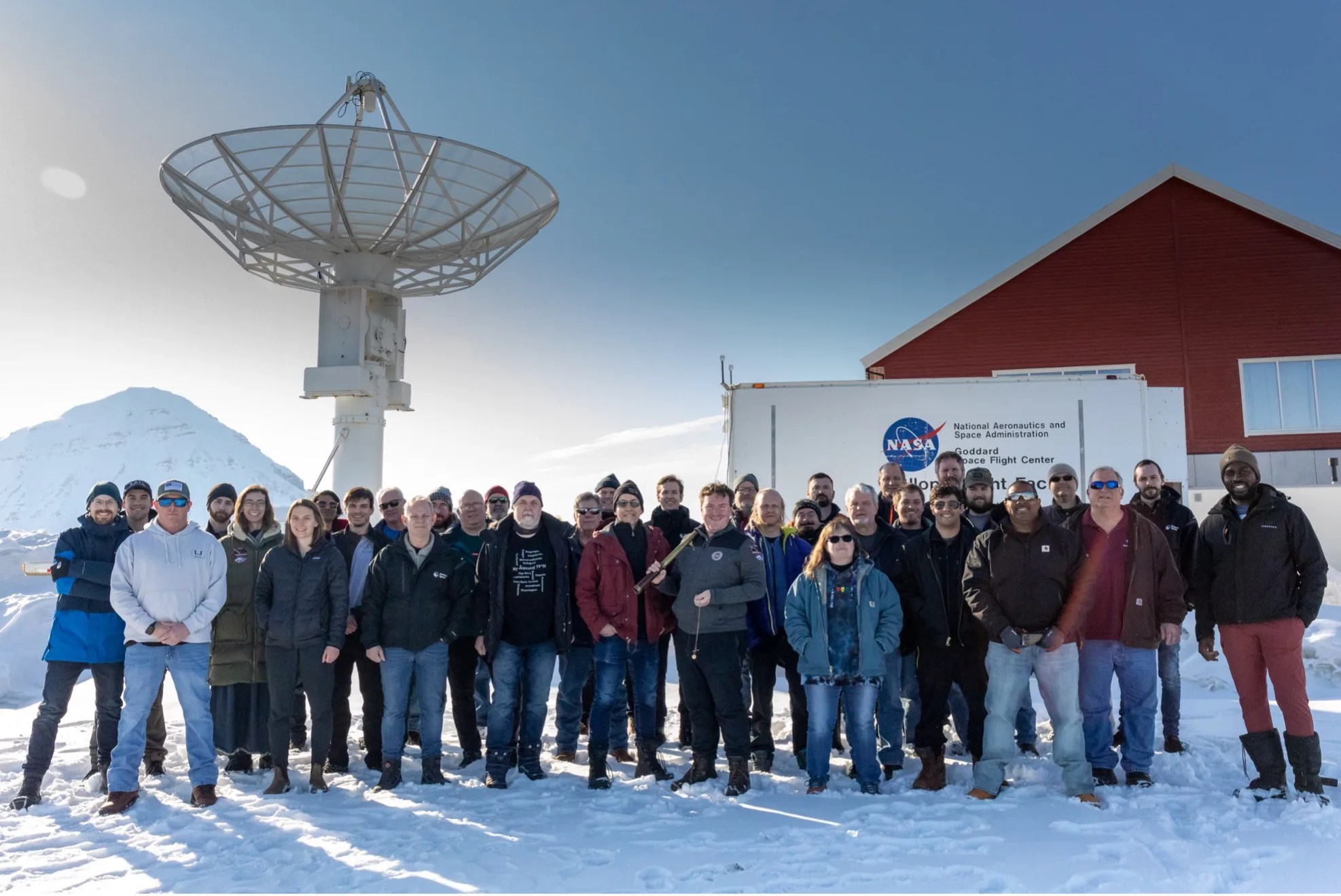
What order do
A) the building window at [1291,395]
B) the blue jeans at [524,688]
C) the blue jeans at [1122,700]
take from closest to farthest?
the blue jeans at [1122,700] < the blue jeans at [524,688] < the building window at [1291,395]

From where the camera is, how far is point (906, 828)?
4.57 m

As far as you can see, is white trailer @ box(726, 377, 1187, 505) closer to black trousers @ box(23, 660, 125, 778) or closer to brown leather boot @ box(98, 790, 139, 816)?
black trousers @ box(23, 660, 125, 778)

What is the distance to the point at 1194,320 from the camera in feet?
57.3

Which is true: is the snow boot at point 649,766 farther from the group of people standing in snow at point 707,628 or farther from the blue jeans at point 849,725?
the blue jeans at point 849,725

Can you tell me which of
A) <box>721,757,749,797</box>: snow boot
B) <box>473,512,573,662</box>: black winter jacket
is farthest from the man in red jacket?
<box>721,757,749,797</box>: snow boot

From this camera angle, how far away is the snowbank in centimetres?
966

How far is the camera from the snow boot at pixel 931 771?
5375 millimetres

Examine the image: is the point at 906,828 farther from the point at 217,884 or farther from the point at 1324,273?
the point at 1324,273

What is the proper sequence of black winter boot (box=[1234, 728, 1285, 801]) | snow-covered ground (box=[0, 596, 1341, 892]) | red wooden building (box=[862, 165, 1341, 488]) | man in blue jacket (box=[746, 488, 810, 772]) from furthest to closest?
red wooden building (box=[862, 165, 1341, 488])
man in blue jacket (box=[746, 488, 810, 772])
black winter boot (box=[1234, 728, 1285, 801])
snow-covered ground (box=[0, 596, 1341, 892])

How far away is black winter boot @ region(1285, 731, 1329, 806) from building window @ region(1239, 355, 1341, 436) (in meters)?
14.3

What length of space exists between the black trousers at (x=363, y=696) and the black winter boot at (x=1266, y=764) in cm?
549

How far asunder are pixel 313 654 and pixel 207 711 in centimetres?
69

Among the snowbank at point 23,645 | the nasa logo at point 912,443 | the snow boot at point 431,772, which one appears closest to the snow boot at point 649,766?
the snow boot at point 431,772

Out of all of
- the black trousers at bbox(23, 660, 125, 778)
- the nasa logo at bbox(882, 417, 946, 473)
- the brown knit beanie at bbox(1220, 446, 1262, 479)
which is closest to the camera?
the brown knit beanie at bbox(1220, 446, 1262, 479)
